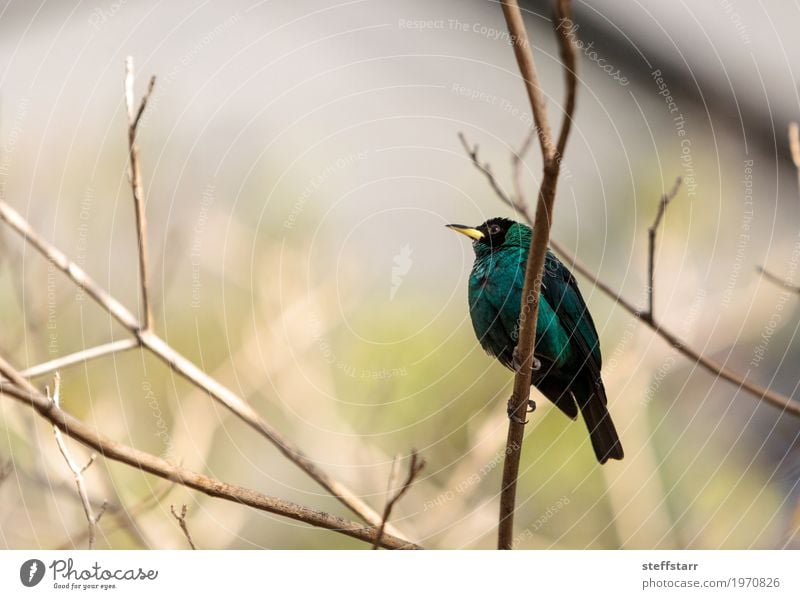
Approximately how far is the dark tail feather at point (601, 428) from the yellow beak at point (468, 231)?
0.90 m

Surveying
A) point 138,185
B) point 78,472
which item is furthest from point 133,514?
point 138,185

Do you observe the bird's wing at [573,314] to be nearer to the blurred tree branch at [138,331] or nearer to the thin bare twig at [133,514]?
the blurred tree branch at [138,331]

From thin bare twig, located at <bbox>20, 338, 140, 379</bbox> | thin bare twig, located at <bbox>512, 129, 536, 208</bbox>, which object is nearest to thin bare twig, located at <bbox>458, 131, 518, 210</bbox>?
thin bare twig, located at <bbox>512, 129, 536, 208</bbox>

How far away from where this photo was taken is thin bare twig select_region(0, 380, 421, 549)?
2.47 meters

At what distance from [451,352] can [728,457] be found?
1.44 metres

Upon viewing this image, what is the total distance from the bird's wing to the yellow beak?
1.16 feet

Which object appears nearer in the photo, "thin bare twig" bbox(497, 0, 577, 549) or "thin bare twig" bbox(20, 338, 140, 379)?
"thin bare twig" bbox(497, 0, 577, 549)

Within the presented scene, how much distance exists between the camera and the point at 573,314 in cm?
403

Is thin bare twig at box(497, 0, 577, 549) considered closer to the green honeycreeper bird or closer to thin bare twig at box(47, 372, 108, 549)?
the green honeycreeper bird

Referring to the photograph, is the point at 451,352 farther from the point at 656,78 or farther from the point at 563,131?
the point at 563,131

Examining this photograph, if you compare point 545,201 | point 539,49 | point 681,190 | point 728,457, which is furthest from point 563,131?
point 728,457

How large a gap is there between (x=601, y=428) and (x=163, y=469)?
7.25ft

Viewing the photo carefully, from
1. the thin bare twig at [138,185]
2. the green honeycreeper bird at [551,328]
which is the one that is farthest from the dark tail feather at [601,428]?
the thin bare twig at [138,185]
